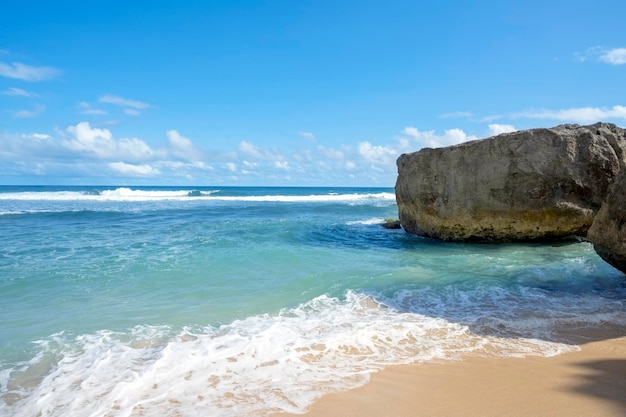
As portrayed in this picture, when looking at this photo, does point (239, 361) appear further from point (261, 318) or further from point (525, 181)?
point (525, 181)

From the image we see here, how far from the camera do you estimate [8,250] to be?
38.4ft

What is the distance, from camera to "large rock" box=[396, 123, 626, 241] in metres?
11.0

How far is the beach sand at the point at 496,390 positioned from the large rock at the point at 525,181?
7.59 meters

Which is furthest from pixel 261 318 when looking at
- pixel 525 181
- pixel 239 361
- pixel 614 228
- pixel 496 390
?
pixel 525 181

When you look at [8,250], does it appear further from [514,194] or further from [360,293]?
[514,194]

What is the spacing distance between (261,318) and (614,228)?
6.32 m

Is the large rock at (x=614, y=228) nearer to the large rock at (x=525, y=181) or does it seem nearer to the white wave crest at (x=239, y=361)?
the white wave crest at (x=239, y=361)

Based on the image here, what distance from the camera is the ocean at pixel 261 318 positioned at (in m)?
4.04

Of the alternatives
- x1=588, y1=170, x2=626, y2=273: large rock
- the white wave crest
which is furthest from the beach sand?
x1=588, y1=170, x2=626, y2=273: large rock

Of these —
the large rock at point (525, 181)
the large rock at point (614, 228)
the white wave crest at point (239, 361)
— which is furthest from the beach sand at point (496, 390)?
the large rock at point (525, 181)

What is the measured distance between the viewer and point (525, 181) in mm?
11336

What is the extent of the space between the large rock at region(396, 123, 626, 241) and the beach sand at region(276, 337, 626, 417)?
24.9 ft

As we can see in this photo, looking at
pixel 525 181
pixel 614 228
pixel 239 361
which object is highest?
pixel 525 181

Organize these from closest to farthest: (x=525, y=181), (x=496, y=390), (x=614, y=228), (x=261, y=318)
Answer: (x=496, y=390) < (x=261, y=318) < (x=614, y=228) < (x=525, y=181)
